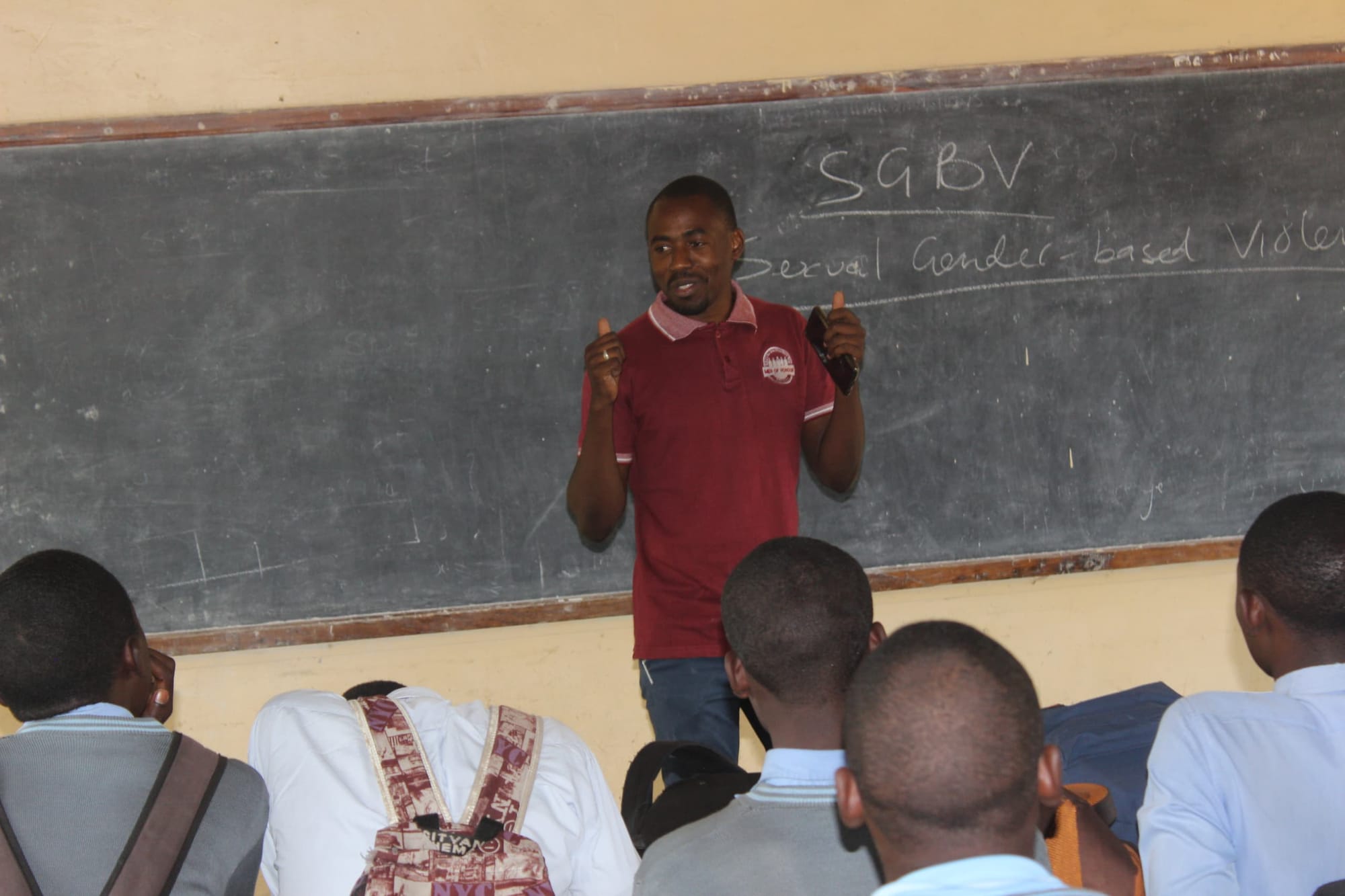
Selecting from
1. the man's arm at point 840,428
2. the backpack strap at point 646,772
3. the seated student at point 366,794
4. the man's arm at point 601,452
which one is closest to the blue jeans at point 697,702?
the man's arm at point 601,452

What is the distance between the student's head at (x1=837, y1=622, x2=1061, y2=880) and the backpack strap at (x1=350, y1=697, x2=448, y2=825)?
1.93 feet

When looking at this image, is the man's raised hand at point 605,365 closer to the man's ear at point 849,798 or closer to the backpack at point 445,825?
the backpack at point 445,825

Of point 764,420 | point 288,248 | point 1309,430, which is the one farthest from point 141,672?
point 1309,430

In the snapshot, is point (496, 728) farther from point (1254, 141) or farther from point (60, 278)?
point (1254, 141)

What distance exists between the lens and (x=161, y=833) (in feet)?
4.59

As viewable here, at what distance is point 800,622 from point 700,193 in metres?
1.30

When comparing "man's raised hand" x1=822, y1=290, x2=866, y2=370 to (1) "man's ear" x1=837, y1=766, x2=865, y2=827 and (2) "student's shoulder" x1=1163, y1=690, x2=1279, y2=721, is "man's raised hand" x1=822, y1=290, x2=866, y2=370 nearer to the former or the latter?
(2) "student's shoulder" x1=1163, y1=690, x2=1279, y2=721

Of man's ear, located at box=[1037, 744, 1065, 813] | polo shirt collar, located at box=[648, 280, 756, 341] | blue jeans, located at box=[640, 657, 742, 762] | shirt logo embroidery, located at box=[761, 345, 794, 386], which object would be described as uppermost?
polo shirt collar, located at box=[648, 280, 756, 341]

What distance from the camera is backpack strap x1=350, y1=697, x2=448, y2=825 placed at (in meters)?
1.41

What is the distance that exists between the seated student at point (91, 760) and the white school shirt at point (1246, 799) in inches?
40.9

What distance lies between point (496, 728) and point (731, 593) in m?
0.32

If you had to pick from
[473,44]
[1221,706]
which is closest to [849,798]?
[1221,706]

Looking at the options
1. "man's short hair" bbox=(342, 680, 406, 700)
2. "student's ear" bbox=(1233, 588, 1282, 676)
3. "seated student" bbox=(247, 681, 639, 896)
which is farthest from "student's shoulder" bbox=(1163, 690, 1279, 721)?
"man's short hair" bbox=(342, 680, 406, 700)

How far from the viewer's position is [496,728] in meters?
1.47
